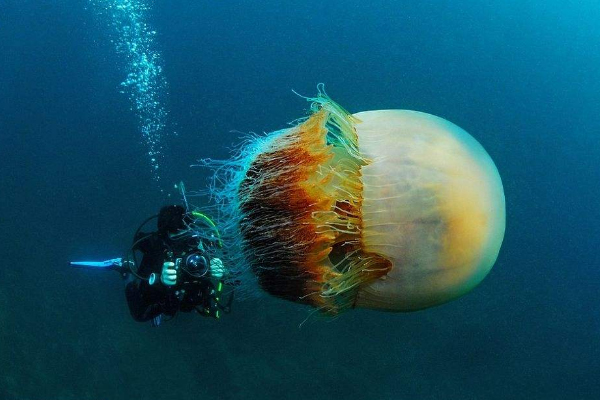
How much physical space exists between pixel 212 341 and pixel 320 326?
7.01 ft

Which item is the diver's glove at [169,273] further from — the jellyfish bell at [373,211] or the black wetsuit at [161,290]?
the jellyfish bell at [373,211]

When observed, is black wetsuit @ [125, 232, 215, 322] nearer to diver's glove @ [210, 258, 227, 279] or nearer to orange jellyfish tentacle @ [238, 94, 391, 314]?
diver's glove @ [210, 258, 227, 279]

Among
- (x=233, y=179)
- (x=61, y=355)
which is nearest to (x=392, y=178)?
(x=233, y=179)

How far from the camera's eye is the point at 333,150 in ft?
8.38

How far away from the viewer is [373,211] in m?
2.25

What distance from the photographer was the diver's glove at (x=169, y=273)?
4.69m

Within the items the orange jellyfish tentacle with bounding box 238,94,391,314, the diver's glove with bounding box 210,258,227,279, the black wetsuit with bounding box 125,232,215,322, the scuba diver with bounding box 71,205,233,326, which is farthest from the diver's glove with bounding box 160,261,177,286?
the orange jellyfish tentacle with bounding box 238,94,391,314

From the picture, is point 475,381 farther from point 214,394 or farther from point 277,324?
point 214,394

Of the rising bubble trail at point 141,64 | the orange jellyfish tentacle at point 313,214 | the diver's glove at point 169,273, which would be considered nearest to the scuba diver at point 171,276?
the diver's glove at point 169,273

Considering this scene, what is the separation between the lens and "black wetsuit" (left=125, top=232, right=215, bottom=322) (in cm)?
505

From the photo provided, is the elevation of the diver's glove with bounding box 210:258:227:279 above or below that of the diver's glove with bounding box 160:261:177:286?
below

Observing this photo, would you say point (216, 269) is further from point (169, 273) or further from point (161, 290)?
point (161, 290)

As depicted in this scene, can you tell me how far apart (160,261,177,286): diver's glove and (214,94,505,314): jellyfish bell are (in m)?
2.29

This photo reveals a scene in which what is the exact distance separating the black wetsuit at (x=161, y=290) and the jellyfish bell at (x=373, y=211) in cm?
263
